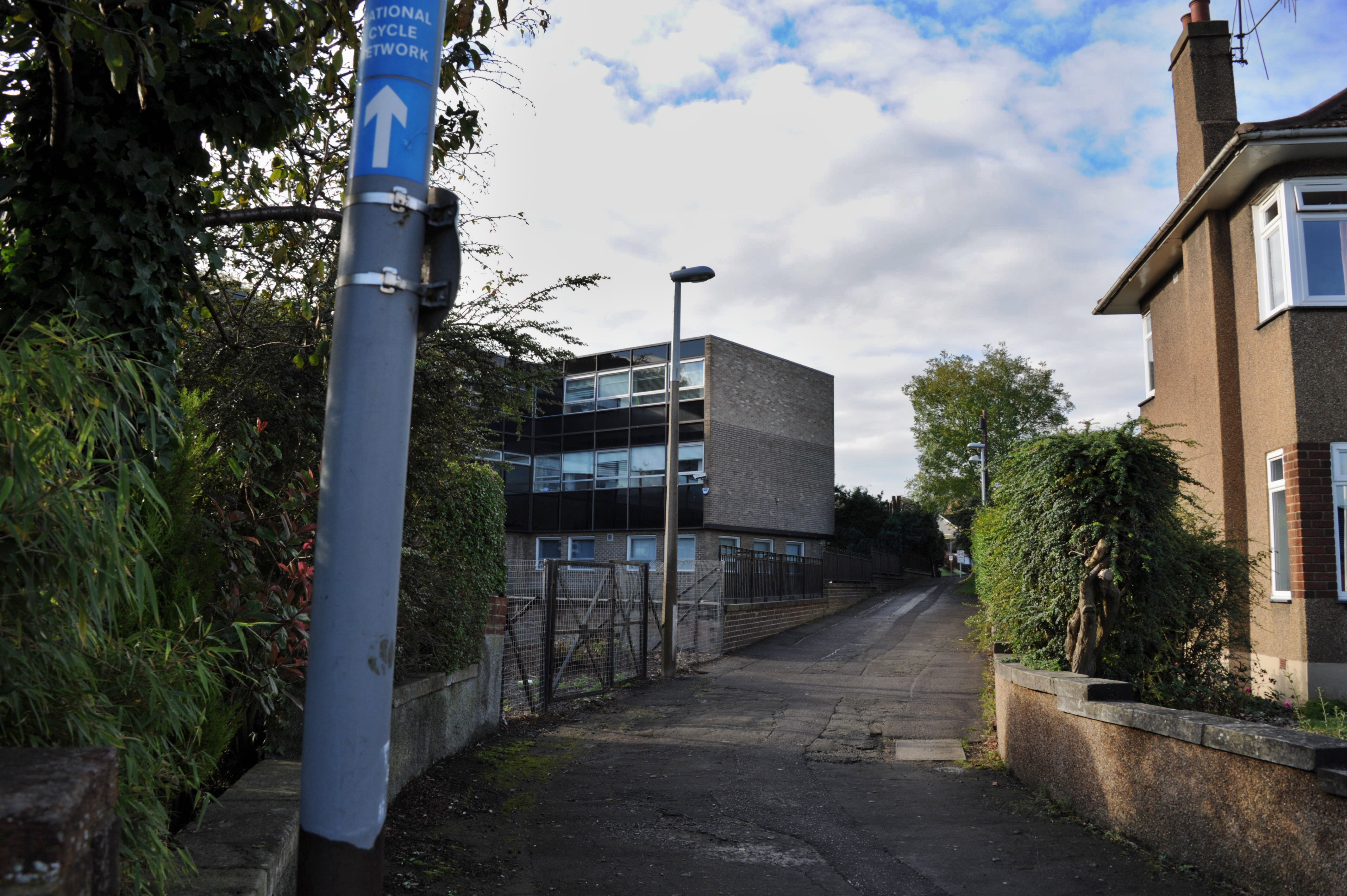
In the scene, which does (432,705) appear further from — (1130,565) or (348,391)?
(348,391)

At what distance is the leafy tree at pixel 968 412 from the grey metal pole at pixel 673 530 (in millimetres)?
36862

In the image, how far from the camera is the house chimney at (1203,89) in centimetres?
1544

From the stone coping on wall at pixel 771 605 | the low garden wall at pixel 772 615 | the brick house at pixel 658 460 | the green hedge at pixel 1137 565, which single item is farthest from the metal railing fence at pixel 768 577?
the green hedge at pixel 1137 565

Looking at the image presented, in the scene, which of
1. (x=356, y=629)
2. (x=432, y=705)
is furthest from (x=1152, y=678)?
(x=356, y=629)

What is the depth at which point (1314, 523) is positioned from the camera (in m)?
11.4

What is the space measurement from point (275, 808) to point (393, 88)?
9.82 ft

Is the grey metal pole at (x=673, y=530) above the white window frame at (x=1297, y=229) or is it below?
below

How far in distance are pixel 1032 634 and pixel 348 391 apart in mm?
7274

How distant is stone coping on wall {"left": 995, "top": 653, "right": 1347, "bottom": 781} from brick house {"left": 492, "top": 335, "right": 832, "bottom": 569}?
1016 inches

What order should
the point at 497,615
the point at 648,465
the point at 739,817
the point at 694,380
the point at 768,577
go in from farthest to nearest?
the point at 694,380
the point at 648,465
the point at 768,577
the point at 497,615
the point at 739,817

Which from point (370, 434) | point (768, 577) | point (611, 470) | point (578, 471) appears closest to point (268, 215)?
point (370, 434)

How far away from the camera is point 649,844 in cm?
620

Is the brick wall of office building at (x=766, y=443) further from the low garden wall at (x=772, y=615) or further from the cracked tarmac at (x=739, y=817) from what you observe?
the cracked tarmac at (x=739, y=817)

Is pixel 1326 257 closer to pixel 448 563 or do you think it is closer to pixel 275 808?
pixel 448 563
